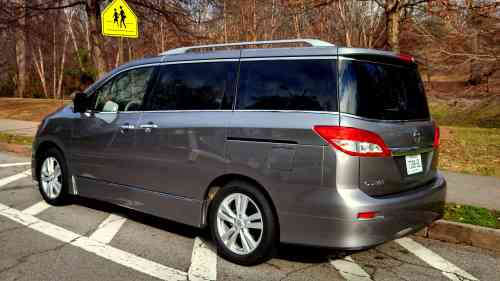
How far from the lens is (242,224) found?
4129mm

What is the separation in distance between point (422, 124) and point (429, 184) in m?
0.54

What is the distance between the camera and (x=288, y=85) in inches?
156

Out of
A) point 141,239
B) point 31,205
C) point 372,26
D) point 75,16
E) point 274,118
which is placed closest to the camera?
point 274,118

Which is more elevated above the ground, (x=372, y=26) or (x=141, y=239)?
(x=372, y=26)

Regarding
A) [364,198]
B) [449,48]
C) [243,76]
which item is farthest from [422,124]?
[449,48]

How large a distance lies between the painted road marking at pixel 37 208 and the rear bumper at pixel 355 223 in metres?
3.41

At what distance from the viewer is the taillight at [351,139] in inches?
141

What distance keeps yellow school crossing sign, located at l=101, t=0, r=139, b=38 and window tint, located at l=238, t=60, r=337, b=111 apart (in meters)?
6.21

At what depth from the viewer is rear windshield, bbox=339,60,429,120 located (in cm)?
369

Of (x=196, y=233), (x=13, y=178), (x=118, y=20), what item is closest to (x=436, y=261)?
(x=196, y=233)

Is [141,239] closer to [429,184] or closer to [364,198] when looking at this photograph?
[364,198]

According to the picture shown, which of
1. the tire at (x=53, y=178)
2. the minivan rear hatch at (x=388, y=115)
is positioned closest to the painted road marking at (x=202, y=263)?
the minivan rear hatch at (x=388, y=115)

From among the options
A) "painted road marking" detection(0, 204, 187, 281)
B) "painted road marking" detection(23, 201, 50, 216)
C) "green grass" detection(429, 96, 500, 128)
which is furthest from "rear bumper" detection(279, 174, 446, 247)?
"green grass" detection(429, 96, 500, 128)

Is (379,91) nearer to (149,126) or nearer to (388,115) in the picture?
(388,115)
